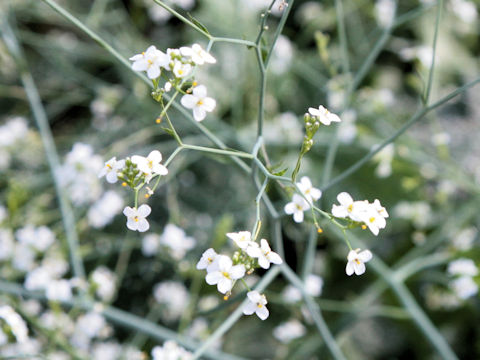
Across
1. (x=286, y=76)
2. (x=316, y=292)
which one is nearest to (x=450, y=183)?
(x=316, y=292)

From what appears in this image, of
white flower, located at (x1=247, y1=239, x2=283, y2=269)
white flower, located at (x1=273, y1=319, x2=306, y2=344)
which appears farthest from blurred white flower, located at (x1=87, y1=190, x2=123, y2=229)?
white flower, located at (x1=247, y1=239, x2=283, y2=269)

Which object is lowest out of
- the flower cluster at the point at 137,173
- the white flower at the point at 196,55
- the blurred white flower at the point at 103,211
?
the flower cluster at the point at 137,173

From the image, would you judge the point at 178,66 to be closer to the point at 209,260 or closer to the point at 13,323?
the point at 209,260

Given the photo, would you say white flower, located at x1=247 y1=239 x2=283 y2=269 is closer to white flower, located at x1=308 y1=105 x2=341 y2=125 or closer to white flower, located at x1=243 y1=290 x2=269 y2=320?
white flower, located at x1=243 y1=290 x2=269 y2=320

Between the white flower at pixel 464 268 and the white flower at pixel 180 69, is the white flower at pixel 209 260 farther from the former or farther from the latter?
the white flower at pixel 464 268

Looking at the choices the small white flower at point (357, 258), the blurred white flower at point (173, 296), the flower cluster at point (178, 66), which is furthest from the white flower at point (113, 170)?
the blurred white flower at point (173, 296)

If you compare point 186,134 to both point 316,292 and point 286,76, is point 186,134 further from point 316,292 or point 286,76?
point 316,292
